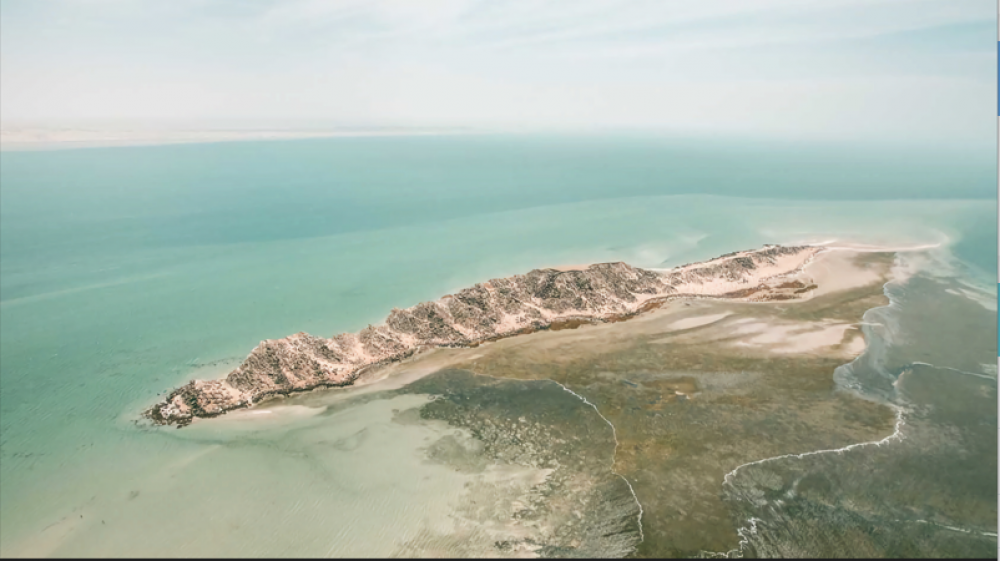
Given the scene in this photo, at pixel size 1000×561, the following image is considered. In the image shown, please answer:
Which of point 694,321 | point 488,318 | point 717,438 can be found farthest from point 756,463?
point 488,318

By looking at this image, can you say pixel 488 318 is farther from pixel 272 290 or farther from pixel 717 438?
pixel 272 290

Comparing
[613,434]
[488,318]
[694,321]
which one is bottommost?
[613,434]

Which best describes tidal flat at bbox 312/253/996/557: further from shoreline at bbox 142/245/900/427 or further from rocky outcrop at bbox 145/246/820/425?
rocky outcrop at bbox 145/246/820/425

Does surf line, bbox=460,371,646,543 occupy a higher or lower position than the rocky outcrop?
lower

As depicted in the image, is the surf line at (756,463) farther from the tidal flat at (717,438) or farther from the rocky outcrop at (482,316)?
the rocky outcrop at (482,316)

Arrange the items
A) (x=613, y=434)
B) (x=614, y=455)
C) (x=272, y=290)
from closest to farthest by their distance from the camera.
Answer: (x=614, y=455) → (x=613, y=434) → (x=272, y=290)

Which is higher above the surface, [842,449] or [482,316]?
[482,316]

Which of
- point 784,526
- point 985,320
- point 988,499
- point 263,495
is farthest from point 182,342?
point 985,320

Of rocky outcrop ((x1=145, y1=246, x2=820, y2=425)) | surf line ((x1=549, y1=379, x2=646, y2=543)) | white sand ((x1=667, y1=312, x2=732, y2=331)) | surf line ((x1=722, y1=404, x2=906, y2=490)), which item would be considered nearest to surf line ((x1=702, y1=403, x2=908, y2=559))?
surf line ((x1=722, y1=404, x2=906, y2=490))
